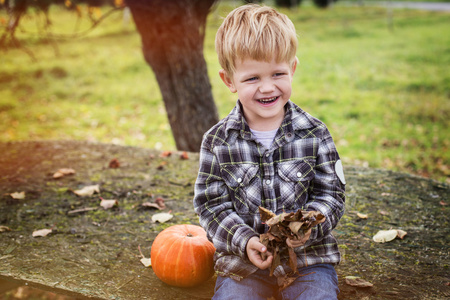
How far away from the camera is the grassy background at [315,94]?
22.5ft

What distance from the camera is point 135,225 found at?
3.26 meters

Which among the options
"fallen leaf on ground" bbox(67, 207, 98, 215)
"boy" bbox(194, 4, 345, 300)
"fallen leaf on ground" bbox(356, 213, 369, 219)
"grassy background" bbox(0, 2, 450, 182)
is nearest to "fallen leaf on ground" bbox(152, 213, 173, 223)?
"fallen leaf on ground" bbox(67, 207, 98, 215)

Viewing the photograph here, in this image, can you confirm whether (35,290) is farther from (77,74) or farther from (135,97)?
(77,74)

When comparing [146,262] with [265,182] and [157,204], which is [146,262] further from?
[265,182]

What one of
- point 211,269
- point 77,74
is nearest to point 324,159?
point 211,269

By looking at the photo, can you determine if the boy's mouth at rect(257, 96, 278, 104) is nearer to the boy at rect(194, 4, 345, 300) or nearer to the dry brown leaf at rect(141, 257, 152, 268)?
the boy at rect(194, 4, 345, 300)

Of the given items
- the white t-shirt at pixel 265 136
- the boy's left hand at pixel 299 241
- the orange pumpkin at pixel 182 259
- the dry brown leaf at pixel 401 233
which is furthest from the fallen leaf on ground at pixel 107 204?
the dry brown leaf at pixel 401 233

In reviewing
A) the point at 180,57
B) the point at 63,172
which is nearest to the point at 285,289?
the point at 63,172

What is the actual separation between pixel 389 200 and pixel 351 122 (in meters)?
4.48

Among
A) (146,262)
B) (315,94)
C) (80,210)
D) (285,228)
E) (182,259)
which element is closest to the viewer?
(285,228)

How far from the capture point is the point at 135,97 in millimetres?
10023

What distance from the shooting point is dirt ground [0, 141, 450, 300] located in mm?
2512

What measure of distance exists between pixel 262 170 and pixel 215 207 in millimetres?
315

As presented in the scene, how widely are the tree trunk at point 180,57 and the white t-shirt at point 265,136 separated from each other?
8.31ft
